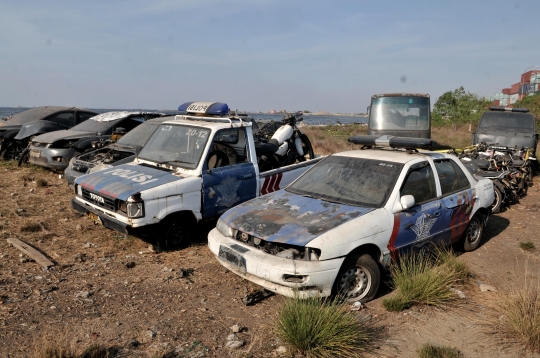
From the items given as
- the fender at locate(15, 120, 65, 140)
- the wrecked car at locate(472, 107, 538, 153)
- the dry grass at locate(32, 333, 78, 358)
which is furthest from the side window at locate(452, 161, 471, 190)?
the fender at locate(15, 120, 65, 140)

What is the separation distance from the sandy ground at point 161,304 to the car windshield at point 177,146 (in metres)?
1.27

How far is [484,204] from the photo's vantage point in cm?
651

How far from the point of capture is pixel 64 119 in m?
13.4

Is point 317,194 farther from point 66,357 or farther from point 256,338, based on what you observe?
point 66,357

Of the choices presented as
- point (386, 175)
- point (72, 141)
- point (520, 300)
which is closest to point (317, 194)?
point (386, 175)

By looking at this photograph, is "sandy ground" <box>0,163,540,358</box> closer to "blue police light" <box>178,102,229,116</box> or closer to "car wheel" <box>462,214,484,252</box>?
"car wheel" <box>462,214,484,252</box>

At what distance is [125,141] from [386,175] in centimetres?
593

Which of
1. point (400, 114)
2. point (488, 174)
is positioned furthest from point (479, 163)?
point (400, 114)

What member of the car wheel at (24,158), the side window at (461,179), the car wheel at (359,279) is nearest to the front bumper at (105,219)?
the car wheel at (359,279)

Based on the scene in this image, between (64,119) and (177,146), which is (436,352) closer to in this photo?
(177,146)

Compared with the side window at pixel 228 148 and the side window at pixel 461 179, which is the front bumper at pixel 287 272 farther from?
the side window at pixel 461 179

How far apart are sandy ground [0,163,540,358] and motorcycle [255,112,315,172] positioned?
1.89 meters

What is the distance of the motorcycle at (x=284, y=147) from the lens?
809 centimetres

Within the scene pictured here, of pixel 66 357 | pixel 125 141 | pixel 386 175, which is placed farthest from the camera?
pixel 125 141
